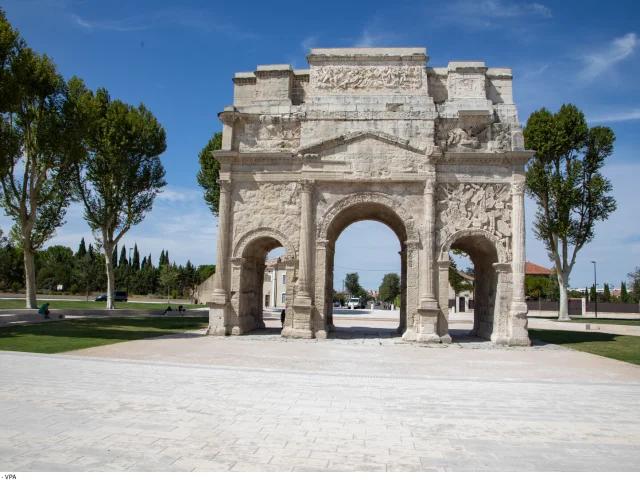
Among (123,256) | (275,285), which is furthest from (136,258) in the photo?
(275,285)

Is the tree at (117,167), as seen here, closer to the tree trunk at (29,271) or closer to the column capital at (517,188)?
the tree trunk at (29,271)

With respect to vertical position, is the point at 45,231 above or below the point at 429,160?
below

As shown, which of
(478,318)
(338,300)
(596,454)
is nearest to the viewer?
(596,454)

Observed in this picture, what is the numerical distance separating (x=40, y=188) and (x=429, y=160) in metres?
19.1

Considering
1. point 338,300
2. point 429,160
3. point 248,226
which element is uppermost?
point 429,160

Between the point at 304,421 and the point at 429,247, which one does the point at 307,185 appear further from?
the point at 304,421

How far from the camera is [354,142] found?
17.8 metres

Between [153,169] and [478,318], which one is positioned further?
[153,169]

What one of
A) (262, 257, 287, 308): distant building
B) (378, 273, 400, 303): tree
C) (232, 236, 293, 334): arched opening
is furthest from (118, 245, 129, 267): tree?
(232, 236, 293, 334): arched opening

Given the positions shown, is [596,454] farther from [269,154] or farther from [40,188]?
[40,188]

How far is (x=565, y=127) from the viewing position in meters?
28.2

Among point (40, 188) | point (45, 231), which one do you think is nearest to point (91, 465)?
point (40, 188)

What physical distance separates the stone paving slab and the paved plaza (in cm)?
2

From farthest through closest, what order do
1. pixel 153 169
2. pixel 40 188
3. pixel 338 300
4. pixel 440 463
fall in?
pixel 338 300 → pixel 153 169 → pixel 40 188 → pixel 440 463
